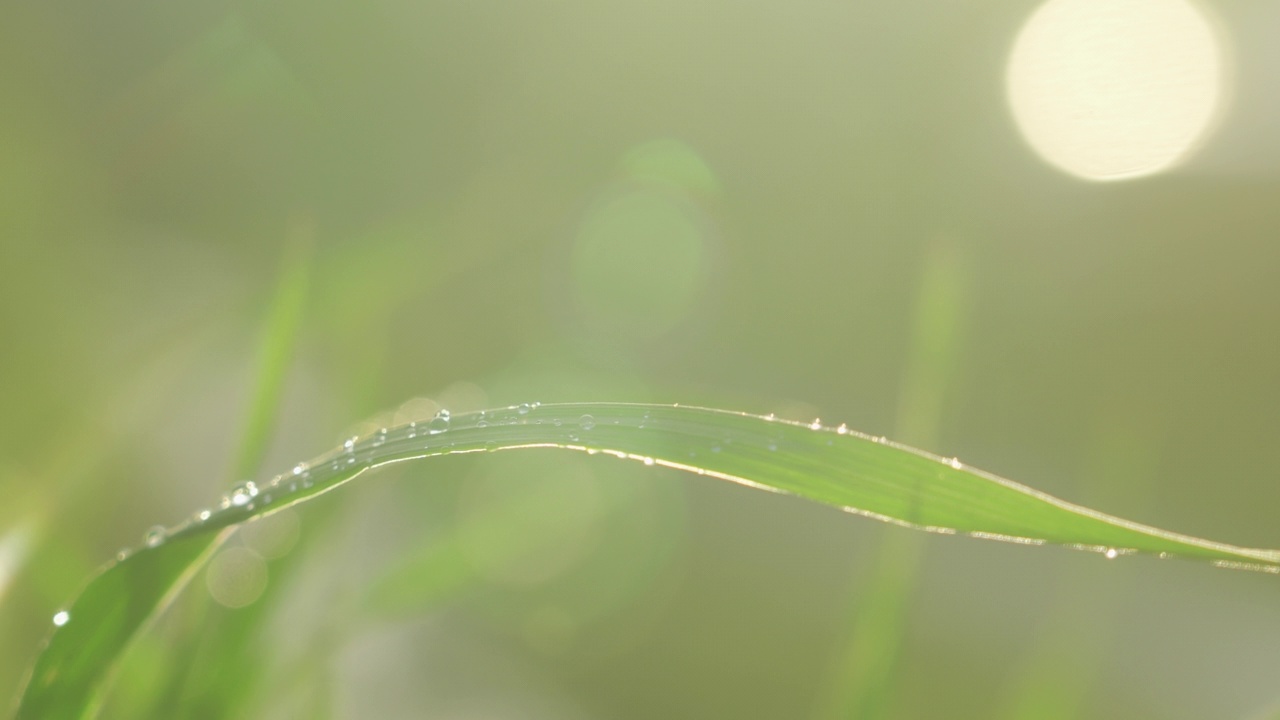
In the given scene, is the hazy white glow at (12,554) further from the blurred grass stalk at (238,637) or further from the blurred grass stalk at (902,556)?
the blurred grass stalk at (902,556)

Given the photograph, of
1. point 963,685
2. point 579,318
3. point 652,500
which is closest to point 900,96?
point 579,318

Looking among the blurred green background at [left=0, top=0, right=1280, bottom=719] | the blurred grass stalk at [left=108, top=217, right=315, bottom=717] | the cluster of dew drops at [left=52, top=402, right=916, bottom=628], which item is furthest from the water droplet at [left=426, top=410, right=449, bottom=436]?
the blurred green background at [left=0, top=0, right=1280, bottom=719]

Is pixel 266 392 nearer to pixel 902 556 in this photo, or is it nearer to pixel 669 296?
pixel 902 556

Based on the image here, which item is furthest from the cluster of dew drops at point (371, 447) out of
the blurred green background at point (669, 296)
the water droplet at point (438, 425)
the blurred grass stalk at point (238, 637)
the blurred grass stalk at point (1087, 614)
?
the blurred green background at point (669, 296)

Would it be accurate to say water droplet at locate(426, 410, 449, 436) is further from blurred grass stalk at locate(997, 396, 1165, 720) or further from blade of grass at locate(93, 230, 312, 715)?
blurred grass stalk at locate(997, 396, 1165, 720)

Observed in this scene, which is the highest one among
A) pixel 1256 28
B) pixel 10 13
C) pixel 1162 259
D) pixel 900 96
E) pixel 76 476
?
pixel 10 13

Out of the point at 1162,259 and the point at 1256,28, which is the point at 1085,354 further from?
the point at 1256,28

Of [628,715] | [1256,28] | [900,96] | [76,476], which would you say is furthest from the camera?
[900,96]
